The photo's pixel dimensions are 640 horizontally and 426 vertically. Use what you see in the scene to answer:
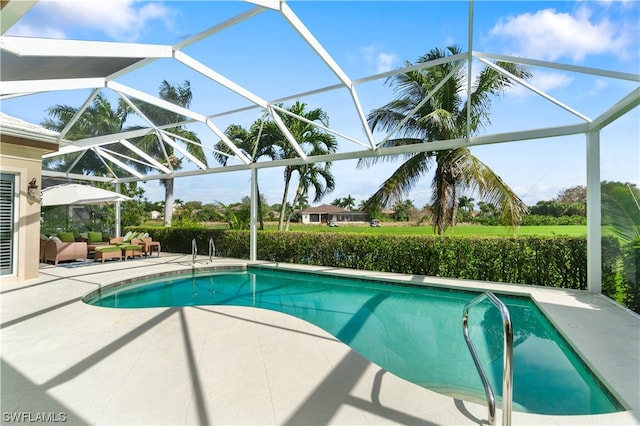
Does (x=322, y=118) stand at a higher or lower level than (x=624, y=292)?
higher

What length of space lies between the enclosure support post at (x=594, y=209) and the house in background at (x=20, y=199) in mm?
13919

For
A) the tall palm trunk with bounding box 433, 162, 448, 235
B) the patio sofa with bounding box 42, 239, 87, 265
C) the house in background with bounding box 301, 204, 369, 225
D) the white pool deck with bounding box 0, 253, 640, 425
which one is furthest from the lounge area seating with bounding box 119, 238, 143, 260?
the house in background with bounding box 301, 204, 369, 225

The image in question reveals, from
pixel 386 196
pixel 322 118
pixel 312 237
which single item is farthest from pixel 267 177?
pixel 386 196

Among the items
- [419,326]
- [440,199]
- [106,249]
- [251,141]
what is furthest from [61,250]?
[440,199]

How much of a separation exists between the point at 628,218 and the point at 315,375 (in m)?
7.25

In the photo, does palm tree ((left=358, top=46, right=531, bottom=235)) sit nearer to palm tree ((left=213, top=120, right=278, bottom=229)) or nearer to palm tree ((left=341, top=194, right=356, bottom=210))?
palm tree ((left=213, top=120, right=278, bottom=229))

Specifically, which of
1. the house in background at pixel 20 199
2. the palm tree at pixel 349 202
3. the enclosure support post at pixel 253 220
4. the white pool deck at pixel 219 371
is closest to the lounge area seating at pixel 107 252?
the house in background at pixel 20 199

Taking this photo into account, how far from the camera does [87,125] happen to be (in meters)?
11.5

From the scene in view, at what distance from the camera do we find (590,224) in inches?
293

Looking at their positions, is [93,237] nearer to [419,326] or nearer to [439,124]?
[419,326]

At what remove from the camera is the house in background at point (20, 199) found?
8.37m

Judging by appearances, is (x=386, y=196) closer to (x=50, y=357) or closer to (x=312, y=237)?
(x=312, y=237)

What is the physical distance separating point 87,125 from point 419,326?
1292cm

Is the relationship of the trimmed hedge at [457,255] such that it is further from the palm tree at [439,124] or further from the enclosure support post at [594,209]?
the palm tree at [439,124]
